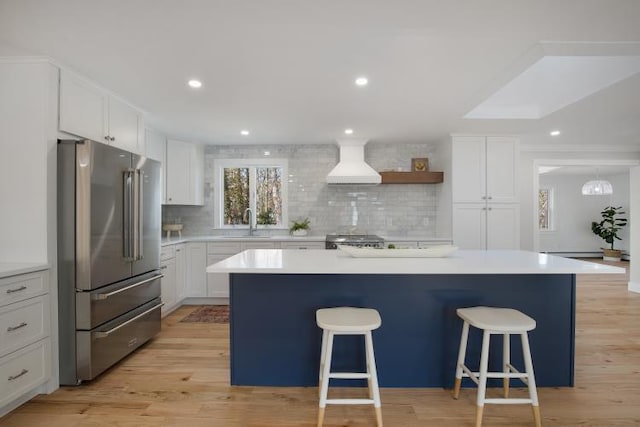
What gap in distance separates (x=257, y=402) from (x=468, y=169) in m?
3.85

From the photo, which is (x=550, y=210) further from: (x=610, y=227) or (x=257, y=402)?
(x=257, y=402)

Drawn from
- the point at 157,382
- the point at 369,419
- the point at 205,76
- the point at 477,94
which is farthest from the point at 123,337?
the point at 477,94

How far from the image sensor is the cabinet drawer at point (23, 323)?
1.99 meters

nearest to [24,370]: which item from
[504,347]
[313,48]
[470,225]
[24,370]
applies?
[24,370]

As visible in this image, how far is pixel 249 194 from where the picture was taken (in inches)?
210

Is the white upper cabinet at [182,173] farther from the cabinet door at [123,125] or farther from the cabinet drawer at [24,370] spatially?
the cabinet drawer at [24,370]

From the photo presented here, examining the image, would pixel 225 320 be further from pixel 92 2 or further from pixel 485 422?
pixel 92 2

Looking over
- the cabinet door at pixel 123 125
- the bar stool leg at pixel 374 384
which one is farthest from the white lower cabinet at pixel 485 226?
the cabinet door at pixel 123 125

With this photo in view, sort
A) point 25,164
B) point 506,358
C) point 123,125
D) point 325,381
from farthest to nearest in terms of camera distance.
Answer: point 123,125, point 25,164, point 506,358, point 325,381

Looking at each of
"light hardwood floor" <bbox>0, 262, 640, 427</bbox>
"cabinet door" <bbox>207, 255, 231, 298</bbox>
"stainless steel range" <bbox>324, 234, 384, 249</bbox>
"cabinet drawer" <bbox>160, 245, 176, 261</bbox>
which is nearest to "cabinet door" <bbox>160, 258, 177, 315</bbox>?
"cabinet drawer" <bbox>160, 245, 176, 261</bbox>

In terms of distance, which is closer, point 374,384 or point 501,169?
point 374,384

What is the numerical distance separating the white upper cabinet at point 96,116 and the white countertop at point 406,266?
1.63m

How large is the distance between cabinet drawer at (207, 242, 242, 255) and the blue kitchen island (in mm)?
2291

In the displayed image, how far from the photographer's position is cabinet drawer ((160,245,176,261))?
153 inches
